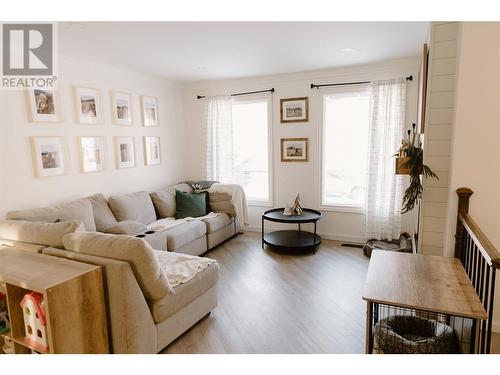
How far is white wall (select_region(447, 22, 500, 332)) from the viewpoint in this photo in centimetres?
226

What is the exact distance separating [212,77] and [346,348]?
4198mm

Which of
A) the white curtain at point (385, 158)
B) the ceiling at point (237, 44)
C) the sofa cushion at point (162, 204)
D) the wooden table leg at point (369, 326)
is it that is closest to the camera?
the wooden table leg at point (369, 326)

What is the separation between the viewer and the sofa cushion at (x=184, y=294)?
2270 millimetres

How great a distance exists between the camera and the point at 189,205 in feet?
15.4

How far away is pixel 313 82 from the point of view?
4.77 meters

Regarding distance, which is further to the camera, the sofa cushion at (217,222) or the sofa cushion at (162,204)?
the sofa cushion at (162,204)

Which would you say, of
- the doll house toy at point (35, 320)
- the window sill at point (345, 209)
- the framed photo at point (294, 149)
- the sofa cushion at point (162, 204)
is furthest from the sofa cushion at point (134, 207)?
the window sill at point (345, 209)

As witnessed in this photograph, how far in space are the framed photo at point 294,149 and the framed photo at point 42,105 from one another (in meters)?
3.06

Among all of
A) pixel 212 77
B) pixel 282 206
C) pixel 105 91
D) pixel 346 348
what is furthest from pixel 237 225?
pixel 346 348

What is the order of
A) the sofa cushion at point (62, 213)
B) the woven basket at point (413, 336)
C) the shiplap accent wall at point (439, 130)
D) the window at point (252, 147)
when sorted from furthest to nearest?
the window at point (252, 147)
the sofa cushion at point (62, 213)
the shiplap accent wall at point (439, 130)
the woven basket at point (413, 336)

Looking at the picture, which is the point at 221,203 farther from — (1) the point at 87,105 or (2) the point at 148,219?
(1) the point at 87,105

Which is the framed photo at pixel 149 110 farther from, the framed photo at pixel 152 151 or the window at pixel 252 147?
the window at pixel 252 147

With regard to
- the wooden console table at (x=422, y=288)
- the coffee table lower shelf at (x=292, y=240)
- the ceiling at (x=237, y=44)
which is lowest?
the coffee table lower shelf at (x=292, y=240)
